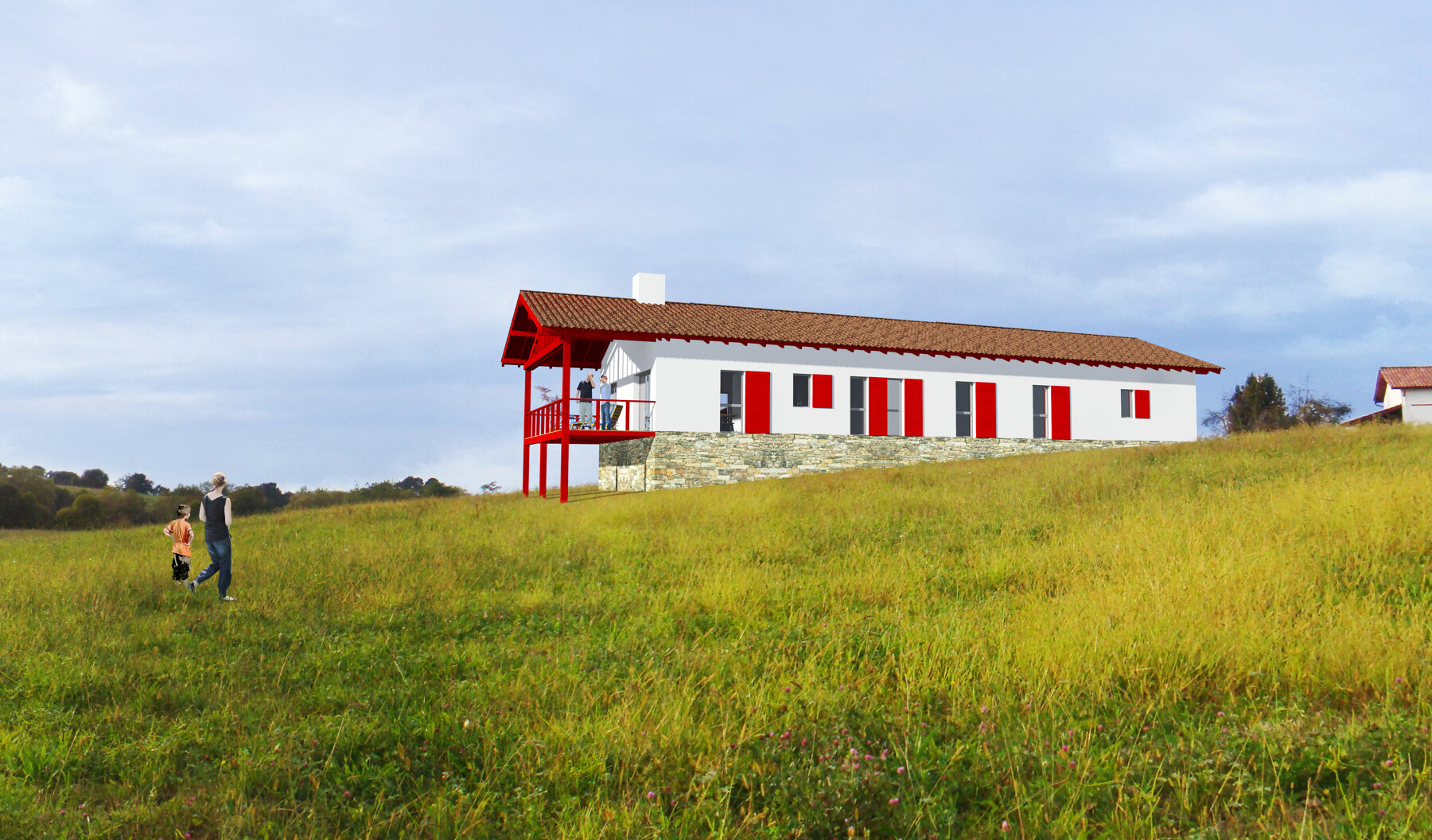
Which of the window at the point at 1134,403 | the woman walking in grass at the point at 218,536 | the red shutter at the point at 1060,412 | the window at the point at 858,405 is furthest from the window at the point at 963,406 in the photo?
the woman walking in grass at the point at 218,536

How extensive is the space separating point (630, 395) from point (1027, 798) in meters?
21.7

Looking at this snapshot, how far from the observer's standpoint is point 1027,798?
3.75m

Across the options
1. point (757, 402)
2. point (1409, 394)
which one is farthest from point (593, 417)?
point (1409, 394)

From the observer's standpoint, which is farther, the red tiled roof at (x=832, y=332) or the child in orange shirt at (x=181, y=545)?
the red tiled roof at (x=832, y=332)

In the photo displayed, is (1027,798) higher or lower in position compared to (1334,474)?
lower

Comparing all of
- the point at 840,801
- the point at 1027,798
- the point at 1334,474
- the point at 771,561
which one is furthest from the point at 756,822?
the point at 1334,474

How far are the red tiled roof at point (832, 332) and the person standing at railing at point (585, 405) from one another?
105 inches

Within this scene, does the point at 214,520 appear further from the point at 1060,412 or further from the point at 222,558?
the point at 1060,412

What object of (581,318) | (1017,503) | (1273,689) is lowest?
(1273,689)

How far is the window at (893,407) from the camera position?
82.9 ft

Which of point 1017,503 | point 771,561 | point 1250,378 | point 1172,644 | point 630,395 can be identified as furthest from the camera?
point 1250,378

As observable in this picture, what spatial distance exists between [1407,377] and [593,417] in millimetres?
42912

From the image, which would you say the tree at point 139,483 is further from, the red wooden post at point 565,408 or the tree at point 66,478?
the red wooden post at point 565,408

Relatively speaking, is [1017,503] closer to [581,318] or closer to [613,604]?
[613,604]
